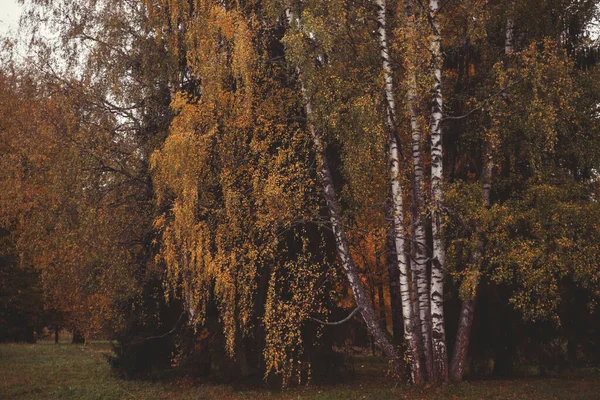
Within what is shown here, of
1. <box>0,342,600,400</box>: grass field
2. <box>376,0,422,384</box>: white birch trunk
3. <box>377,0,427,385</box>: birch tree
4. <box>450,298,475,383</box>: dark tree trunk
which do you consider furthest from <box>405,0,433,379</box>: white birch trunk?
<box>0,342,600,400</box>: grass field

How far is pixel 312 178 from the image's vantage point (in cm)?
1341

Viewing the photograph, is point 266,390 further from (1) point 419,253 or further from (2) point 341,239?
(1) point 419,253

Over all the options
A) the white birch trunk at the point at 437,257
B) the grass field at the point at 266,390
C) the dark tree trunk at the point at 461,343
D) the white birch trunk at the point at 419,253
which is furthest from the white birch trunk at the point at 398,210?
the dark tree trunk at the point at 461,343

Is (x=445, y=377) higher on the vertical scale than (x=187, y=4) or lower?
lower

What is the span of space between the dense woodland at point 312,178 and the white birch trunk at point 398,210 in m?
0.05

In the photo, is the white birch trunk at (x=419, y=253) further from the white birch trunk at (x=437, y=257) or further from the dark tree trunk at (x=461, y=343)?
the dark tree trunk at (x=461, y=343)

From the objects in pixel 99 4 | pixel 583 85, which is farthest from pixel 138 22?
pixel 583 85

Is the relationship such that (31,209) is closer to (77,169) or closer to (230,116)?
(77,169)

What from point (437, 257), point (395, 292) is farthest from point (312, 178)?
point (395, 292)

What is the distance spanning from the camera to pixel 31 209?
53.9ft

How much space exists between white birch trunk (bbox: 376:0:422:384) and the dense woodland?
0.15 feet

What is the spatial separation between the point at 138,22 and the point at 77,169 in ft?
13.6

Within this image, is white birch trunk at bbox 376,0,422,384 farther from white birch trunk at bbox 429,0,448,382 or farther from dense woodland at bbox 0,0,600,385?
white birch trunk at bbox 429,0,448,382

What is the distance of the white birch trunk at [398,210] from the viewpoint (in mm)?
12195
